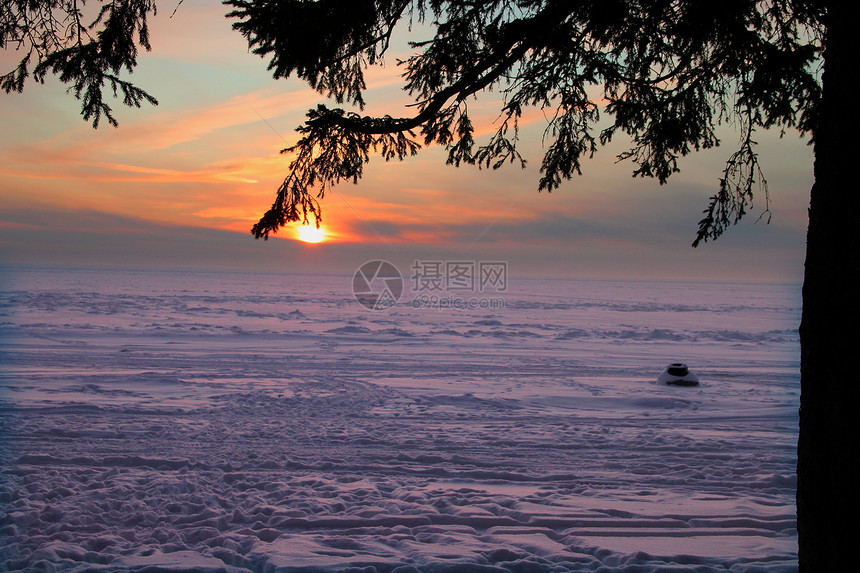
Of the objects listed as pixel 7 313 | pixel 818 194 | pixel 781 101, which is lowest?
pixel 7 313

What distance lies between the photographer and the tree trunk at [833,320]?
2336 mm

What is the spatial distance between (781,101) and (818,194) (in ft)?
7.59

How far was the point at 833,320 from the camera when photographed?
7.82ft

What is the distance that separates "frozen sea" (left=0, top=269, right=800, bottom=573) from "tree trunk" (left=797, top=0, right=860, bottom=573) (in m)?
1.50

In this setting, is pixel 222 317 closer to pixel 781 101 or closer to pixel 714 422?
pixel 714 422

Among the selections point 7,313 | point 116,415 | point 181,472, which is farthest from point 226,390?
point 7,313

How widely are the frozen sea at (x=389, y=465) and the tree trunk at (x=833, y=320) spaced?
4.92 feet

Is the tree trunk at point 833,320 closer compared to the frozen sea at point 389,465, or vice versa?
the tree trunk at point 833,320

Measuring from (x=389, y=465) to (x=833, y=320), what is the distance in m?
4.23

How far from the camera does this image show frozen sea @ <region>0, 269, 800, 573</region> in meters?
3.88

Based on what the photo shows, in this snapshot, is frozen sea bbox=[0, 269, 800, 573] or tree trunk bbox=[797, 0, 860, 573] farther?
frozen sea bbox=[0, 269, 800, 573]

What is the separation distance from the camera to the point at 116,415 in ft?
23.6

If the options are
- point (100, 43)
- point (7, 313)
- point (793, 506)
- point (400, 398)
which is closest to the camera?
point (100, 43)

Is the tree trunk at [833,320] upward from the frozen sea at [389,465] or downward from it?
upward
